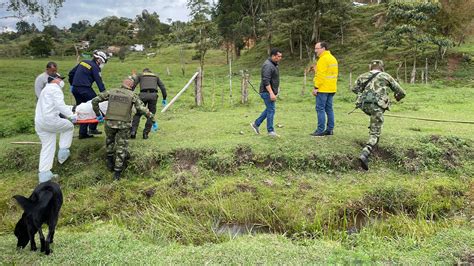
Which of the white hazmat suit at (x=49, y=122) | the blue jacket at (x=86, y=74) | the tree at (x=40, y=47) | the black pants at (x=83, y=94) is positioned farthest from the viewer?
the tree at (x=40, y=47)

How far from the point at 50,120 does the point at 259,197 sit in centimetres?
460

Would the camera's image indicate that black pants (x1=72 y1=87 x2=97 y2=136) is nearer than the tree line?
Yes

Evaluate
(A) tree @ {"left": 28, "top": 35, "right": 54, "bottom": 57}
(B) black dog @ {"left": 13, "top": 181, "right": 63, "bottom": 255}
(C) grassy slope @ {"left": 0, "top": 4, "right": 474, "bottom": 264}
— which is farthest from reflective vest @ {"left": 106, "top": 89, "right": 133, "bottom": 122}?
(A) tree @ {"left": 28, "top": 35, "right": 54, "bottom": 57}

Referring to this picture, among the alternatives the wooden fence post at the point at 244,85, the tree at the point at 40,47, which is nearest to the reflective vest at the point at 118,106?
the wooden fence post at the point at 244,85

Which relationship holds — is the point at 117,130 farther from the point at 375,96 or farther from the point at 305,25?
the point at 305,25

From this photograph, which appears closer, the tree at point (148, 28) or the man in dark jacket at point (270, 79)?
the man in dark jacket at point (270, 79)

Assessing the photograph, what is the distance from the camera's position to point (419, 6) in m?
23.8

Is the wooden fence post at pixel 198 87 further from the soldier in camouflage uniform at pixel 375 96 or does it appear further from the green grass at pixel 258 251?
the green grass at pixel 258 251

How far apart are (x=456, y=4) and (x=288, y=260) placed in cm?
2520

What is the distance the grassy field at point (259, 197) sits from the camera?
5348 millimetres

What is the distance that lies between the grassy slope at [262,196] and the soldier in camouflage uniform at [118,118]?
403mm

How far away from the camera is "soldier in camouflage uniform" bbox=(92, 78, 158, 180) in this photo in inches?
312

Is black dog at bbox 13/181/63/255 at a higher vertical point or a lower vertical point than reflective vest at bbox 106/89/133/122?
lower

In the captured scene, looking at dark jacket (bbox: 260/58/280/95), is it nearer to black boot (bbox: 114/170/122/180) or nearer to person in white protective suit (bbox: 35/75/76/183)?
black boot (bbox: 114/170/122/180)
